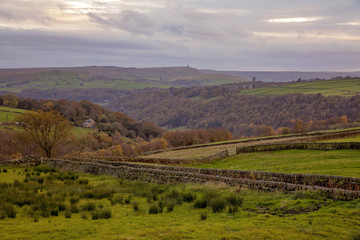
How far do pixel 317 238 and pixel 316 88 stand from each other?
165073 mm

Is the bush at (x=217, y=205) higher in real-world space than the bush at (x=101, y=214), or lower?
higher

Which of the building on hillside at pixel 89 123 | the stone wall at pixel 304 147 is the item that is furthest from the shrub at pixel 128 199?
the building on hillside at pixel 89 123

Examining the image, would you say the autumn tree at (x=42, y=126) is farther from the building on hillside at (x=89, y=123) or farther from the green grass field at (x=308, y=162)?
the building on hillside at (x=89, y=123)

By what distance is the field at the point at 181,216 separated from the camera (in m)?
7.79

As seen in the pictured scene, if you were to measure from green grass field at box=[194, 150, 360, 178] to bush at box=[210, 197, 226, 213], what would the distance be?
719cm

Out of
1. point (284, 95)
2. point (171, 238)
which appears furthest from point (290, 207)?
point (284, 95)

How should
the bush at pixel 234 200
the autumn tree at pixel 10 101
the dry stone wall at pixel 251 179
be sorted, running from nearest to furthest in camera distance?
1. the bush at pixel 234 200
2. the dry stone wall at pixel 251 179
3. the autumn tree at pixel 10 101

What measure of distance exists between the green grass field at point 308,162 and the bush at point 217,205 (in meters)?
7.19

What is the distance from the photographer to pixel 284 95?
508 ft

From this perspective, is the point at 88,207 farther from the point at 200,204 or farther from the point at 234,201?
the point at 234,201

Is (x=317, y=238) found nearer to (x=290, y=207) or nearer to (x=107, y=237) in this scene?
(x=290, y=207)

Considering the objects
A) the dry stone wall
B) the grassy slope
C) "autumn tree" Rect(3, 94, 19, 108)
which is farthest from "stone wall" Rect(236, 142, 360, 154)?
"autumn tree" Rect(3, 94, 19, 108)

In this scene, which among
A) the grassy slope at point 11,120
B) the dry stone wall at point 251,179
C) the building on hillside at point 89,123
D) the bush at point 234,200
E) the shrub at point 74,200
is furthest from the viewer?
the building on hillside at point 89,123

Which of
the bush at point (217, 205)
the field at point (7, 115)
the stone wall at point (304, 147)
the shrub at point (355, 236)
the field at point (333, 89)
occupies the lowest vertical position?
the field at point (7, 115)
